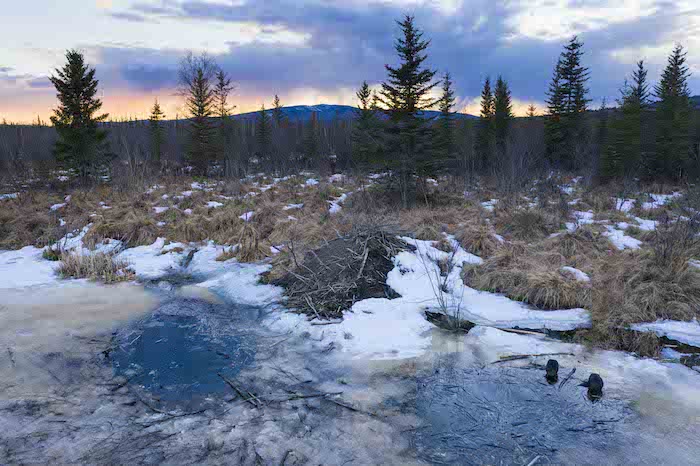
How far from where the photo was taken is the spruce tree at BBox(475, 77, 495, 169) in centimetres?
3003

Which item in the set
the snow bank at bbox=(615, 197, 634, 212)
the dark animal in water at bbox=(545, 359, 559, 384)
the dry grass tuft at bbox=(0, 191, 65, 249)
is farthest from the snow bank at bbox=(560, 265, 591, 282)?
the dry grass tuft at bbox=(0, 191, 65, 249)

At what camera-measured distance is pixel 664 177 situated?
2053cm

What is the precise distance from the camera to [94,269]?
8438 mm

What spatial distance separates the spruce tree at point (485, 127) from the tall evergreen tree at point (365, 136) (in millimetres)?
8600

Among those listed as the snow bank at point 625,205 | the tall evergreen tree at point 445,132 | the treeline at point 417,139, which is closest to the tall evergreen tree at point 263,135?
the treeline at point 417,139

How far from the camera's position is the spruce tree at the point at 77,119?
18.6m

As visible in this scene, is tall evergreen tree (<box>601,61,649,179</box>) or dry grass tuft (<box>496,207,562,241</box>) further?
tall evergreen tree (<box>601,61,649,179</box>)

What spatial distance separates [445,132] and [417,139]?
1394 cm

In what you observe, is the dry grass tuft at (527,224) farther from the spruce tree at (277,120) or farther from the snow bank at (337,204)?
the spruce tree at (277,120)

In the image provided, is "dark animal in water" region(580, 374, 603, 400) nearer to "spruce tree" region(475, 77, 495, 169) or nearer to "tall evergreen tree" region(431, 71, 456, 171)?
"tall evergreen tree" region(431, 71, 456, 171)

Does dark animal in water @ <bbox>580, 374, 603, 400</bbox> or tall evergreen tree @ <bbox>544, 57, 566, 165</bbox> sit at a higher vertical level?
tall evergreen tree @ <bbox>544, 57, 566, 165</bbox>

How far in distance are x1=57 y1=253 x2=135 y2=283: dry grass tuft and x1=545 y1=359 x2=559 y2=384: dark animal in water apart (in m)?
7.80

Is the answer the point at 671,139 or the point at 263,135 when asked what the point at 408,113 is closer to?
the point at 671,139

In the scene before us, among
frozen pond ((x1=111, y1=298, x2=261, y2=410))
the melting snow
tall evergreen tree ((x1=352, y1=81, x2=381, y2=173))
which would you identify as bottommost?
frozen pond ((x1=111, y1=298, x2=261, y2=410))
